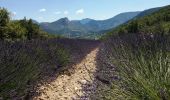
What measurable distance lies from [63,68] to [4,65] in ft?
22.8

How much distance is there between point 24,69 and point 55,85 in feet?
8.97

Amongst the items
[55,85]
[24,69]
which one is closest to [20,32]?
[55,85]

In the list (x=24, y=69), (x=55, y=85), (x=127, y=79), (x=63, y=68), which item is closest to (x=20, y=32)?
(x=63, y=68)

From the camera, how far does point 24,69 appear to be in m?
6.31

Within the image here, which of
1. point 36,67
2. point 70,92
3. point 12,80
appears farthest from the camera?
point 70,92

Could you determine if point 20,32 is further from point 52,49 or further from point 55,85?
point 55,85

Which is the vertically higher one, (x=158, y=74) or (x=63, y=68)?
(x=158, y=74)

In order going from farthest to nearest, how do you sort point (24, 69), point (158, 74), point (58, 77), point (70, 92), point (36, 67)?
point (58, 77), point (70, 92), point (36, 67), point (24, 69), point (158, 74)

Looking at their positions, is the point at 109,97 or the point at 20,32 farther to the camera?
the point at 20,32

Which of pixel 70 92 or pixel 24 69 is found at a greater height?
pixel 24 69

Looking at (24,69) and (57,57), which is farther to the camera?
(57,57)

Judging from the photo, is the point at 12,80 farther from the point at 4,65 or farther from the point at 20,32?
the point at 20,32

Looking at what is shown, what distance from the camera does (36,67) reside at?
723 centimetres

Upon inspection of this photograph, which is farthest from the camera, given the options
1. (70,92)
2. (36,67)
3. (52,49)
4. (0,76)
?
(52,49)
